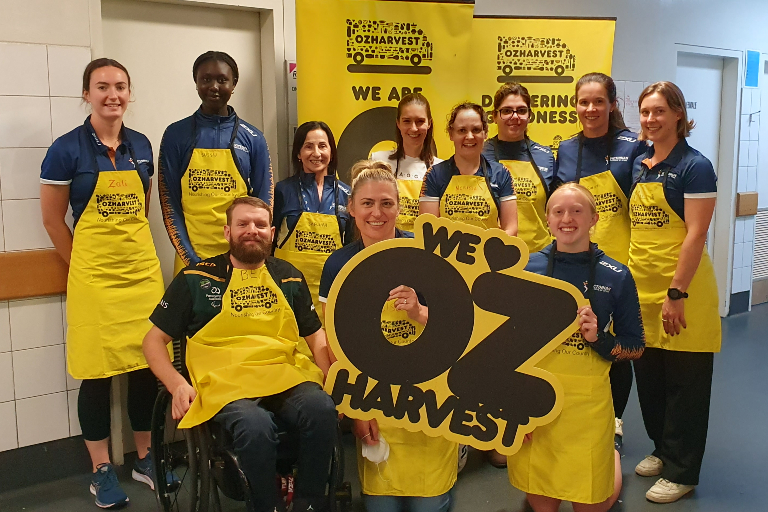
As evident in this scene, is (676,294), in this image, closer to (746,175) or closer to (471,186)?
(471,186)

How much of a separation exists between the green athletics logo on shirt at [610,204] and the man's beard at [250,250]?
1.43 m

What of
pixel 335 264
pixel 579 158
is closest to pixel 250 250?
pixel 335 264

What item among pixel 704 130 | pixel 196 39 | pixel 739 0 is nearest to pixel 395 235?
pixel 196 39

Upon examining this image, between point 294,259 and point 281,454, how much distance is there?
0.97 meters

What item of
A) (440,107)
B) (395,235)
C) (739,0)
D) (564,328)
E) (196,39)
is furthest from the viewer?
(739,0)

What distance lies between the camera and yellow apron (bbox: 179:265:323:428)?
195 cm

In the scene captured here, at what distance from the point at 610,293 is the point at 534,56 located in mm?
2026

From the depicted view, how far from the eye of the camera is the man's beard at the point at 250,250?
6.78ft

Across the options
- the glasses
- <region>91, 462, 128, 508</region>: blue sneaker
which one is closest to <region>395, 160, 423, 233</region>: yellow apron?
the glasses

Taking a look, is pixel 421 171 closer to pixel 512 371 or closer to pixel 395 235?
pixel 395 235

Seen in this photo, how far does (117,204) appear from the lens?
2.57 m

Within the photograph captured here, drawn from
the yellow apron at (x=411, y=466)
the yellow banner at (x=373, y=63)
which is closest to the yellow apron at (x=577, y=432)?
the yellow apron at (x=411, y=466)

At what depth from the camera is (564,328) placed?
1729 mm

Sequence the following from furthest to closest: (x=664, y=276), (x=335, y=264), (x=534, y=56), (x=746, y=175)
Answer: (x=746, y=175), (x=534, y=56), (x=664, y=276), (x=335, y=264)
